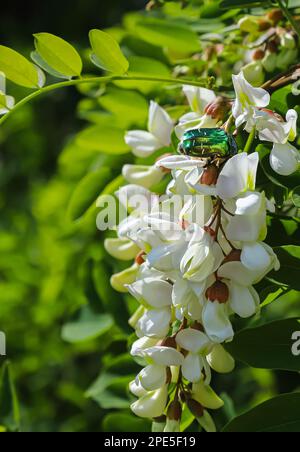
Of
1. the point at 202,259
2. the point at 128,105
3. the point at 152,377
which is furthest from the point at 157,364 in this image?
the point at 128,105

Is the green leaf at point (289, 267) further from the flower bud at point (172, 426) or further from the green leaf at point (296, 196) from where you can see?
the flower bud at point (172, 426)

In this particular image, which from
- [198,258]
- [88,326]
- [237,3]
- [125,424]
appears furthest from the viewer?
[88,326]

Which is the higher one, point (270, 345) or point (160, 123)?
point (160, 123)

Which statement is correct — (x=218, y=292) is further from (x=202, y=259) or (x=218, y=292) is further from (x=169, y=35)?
(x=169, y=35)

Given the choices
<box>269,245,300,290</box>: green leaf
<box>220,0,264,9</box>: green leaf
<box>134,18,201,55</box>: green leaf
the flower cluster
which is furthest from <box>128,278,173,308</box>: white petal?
<box>134,18,201,55</box>: green leaf

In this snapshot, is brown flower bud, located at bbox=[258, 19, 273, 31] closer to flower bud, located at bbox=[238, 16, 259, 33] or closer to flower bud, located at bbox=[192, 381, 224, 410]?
flower bud, located at bbox=[238, 16, 259, 33]
